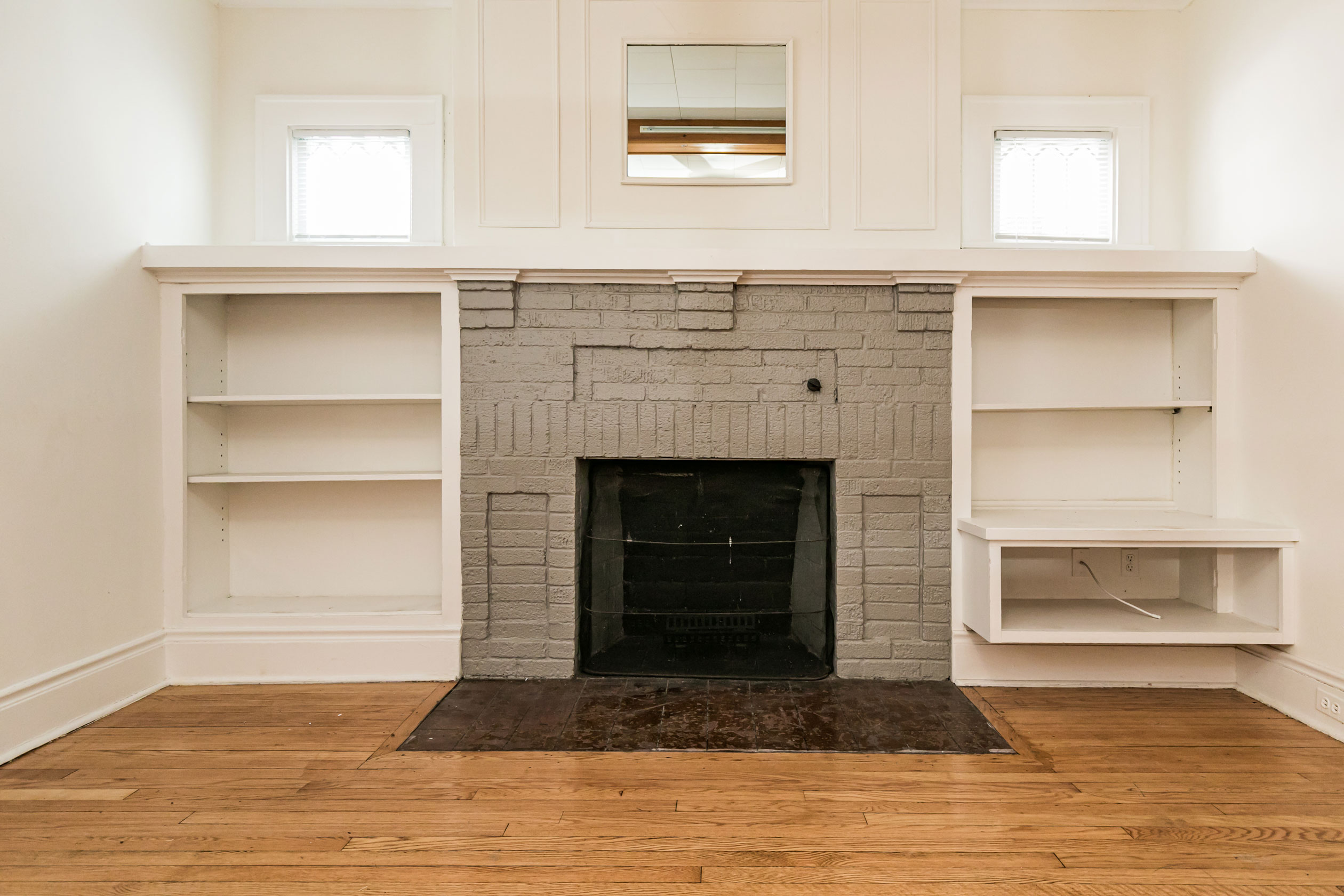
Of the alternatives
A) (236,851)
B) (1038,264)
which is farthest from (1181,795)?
(236,851)

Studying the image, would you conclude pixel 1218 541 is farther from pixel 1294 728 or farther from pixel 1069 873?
pixel 1069 873

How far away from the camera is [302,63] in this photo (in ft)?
9.48

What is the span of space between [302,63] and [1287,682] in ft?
14.7

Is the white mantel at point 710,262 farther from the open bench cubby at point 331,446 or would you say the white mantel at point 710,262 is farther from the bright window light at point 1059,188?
the bright window light at point 1059,188

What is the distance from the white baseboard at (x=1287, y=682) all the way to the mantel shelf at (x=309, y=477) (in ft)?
10.1

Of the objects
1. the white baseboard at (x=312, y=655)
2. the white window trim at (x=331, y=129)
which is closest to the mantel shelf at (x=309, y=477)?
the white baseboard at (x=312, y=655)

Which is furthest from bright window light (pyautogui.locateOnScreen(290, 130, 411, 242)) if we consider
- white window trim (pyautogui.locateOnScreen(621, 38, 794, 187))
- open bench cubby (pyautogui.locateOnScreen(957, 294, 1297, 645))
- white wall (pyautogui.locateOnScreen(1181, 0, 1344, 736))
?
white wall (pyautogui.locateOnScreen(1181, 0, 1344, 736))

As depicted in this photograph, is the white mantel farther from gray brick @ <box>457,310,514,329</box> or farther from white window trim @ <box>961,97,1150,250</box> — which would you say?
white window trim @ <box>961,97,1150,250</box>

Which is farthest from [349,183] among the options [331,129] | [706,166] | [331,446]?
[706,166]

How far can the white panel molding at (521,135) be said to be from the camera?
8.57 feet

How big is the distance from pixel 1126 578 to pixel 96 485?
389 cm

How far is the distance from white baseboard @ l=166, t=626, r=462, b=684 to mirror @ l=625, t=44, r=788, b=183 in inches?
78.8

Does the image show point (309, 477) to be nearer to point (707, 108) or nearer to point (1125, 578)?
point (707, 108)

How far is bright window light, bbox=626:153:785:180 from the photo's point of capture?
2.66 meters
